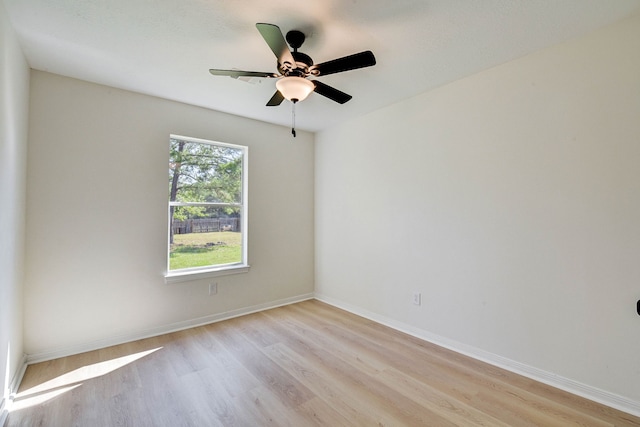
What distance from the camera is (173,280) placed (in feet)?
10.4

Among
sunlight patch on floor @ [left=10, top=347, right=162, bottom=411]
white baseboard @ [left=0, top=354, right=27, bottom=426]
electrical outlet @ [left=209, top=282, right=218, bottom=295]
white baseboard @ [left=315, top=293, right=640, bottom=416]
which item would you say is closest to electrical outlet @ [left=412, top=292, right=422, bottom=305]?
white baseboard @ [left=315, top=293, right=640, bottom=416]

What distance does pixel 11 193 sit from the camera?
79.6 inches

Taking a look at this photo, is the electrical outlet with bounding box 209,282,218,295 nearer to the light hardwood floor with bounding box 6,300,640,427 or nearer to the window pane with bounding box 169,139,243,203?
the light hardwood floor with bounding box 6,300,640,427

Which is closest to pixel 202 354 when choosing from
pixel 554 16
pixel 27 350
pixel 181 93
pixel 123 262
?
pixel 123 262

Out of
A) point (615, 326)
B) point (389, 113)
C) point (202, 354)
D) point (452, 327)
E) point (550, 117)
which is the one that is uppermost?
point (389, 113)

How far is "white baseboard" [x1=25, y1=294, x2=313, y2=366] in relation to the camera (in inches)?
100

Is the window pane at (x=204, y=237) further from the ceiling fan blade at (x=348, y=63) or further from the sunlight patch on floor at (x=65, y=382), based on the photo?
the ceiling fan blade at (x=348, y=63)

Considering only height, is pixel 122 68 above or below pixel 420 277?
above

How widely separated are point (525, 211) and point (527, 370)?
4.09 ft

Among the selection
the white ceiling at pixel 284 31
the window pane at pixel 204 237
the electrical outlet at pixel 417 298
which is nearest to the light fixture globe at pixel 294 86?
the white ceiling at pixel 284 31

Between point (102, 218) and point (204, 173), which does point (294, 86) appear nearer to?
point (204, 173)

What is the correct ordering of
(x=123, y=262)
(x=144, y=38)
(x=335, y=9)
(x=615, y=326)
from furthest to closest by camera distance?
(x=123, y=262) → (x=144, y=38) → (x=615, y=326) → (x=335, y=9)

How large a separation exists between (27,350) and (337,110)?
3729mm

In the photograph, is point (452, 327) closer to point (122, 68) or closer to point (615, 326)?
point (615, 326)
